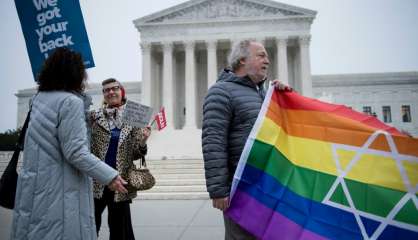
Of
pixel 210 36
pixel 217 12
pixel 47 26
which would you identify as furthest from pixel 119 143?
pixel 217 12

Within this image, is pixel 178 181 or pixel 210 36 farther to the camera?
pixel 210 36

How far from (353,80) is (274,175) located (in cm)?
5122

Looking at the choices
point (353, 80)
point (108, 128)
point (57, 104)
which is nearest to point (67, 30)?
point (108, 128)

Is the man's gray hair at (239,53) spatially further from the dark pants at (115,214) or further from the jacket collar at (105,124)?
the dark pants at (115,214)

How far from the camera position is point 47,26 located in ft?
13.1

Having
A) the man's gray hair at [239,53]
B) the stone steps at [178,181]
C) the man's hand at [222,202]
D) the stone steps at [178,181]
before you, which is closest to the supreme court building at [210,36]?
the stone steps at [178,181]

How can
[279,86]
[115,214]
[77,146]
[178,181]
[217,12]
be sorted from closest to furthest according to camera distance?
1. [77,146]
2. [279,86]
3. [115,214]
4. [178,181]
5. [217,12]

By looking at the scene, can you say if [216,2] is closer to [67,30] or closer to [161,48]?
[161,48]

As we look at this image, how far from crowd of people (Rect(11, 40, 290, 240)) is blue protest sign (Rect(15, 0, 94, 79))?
1319mm

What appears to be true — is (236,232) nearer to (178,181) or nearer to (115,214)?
(115,214)

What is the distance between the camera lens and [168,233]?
5.54m

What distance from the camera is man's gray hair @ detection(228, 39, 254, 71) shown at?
9.97 ft

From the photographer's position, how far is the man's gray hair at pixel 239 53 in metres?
3.04

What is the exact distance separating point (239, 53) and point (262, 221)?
1.47m
